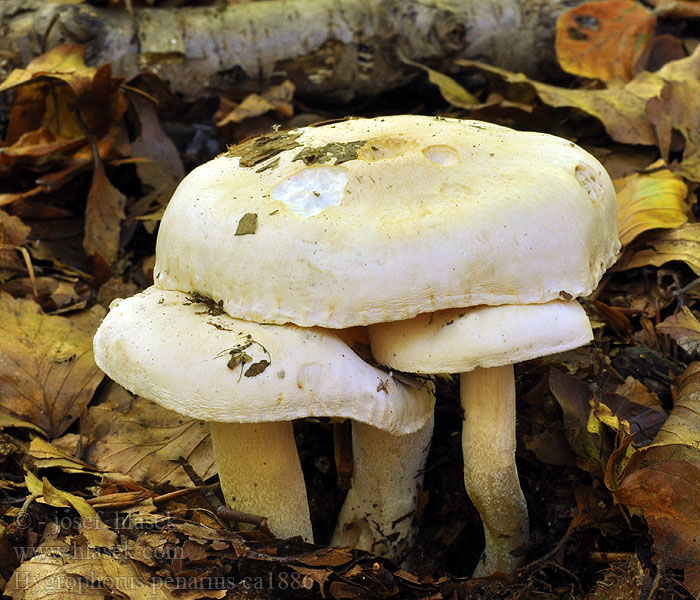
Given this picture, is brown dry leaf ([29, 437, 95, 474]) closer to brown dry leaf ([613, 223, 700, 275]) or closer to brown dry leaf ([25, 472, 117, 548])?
brown dry leaf ([25, 472, 117, 548])

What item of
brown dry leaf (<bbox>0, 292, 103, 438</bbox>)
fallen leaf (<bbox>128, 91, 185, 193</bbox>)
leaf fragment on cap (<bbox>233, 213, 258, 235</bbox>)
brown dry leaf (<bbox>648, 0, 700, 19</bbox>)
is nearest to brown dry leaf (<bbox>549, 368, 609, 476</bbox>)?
leaf fragment on cap (<bbox>233, 213, 258, 235</bbox>)

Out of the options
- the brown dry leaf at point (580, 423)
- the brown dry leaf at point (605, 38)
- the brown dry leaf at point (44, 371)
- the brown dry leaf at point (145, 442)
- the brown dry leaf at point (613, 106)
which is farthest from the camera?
the brown dry leaf at point (605, 38)

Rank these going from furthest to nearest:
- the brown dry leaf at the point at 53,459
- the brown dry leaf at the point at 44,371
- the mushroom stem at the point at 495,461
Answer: the brown dry leaf at the point at 44,371
the brown dry leaf at the point at 53,459
the mushroom stem at the point at 495,461

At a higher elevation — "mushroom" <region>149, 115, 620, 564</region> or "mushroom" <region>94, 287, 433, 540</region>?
"mushroom" <region>149, 115, 620, 564</region>

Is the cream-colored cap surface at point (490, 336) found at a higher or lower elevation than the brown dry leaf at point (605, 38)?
higher

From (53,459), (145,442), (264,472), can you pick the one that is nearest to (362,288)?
(264,472)

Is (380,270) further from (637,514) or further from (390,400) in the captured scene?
(637,514)

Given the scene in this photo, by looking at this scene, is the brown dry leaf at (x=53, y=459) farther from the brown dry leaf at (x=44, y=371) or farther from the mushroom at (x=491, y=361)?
the mushroom at (x=491, y=361)

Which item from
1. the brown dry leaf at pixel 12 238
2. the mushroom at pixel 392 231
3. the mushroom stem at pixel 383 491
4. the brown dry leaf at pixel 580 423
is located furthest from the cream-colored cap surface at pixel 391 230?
the brown dry leaf at pixel 12 238
